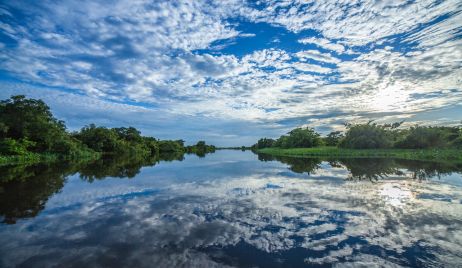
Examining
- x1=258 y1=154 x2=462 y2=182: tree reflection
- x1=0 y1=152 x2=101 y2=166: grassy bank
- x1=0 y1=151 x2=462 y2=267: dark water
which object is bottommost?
x1=0 y1=151 x2=462 y2=267: dark water

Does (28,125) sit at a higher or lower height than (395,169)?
higher

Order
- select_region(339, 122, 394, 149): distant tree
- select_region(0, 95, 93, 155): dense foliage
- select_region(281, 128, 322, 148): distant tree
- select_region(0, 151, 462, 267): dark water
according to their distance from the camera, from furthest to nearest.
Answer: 1. select_region(281, 128, 322, 148): distant tree
2. select_region(339, 122, 394, 149): distant tree
3. select_region(0, 95, 93, 155): dense foliage
4. select_region(0, 151, 462, 267): dark water

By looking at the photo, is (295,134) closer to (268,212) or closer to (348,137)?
(348,137)

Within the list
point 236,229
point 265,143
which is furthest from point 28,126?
point 265,143

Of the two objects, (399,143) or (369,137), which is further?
(369,137)

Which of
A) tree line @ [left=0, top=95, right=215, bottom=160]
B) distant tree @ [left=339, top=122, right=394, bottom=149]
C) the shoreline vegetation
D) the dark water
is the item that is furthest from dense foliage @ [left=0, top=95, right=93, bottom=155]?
distant tree @ [left=339, top=122, right=394, bottom=149]

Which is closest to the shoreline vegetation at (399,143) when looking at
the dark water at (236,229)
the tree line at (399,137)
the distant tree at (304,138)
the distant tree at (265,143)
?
the tree line at (399,137)

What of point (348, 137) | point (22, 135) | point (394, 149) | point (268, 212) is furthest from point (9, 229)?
point (348, 137)

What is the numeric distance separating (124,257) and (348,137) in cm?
6278

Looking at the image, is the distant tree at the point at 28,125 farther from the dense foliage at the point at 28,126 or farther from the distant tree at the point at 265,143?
the distant tree at the point at 265,143

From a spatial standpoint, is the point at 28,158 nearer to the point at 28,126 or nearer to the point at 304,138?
the point at 28,126

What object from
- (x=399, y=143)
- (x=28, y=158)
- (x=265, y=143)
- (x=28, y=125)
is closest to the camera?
(x=28, y=158)

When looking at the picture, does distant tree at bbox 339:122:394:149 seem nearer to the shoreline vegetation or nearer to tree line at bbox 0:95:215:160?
the shoreline vegetation

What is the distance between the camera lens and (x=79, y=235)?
7.37 m
